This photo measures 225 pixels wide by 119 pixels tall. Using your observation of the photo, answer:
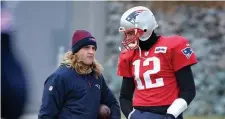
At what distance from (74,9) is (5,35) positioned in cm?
178

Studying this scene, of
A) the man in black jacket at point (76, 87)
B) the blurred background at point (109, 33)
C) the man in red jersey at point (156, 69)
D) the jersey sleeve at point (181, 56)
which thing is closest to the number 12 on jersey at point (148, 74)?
the man in red jersey at point (156, 69)

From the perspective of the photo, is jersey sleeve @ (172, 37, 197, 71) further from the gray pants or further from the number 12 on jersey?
the gray pants

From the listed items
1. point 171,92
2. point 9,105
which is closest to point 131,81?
point 171,92

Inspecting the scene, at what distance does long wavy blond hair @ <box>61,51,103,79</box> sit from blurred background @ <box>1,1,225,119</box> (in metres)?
4.76


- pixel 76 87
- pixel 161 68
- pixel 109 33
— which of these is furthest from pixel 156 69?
pixel 109 33

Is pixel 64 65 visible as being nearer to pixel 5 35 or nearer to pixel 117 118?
pixel 117 118

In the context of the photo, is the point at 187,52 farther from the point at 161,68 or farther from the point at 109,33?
the point at 109,33

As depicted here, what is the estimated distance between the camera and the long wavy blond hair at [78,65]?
6.35 meters

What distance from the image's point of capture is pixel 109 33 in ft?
37.4

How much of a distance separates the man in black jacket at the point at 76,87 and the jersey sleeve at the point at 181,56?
2.60 feet

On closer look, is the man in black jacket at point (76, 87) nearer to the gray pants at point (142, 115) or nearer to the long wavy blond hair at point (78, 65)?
the long wavy blond hair at point (78, 65)

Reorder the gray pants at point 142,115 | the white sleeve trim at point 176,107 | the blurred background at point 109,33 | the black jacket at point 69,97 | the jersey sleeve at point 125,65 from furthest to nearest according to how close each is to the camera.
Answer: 1. the blurred background at point 109,33
2. the black jacket at point 69,97
3. the jersey sleeve at point 125,65
4. the gray pants at point 142,115
5. the white sleeve trim at point 176,107

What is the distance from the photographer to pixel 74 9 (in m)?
11.5

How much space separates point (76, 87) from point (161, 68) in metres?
0.76
